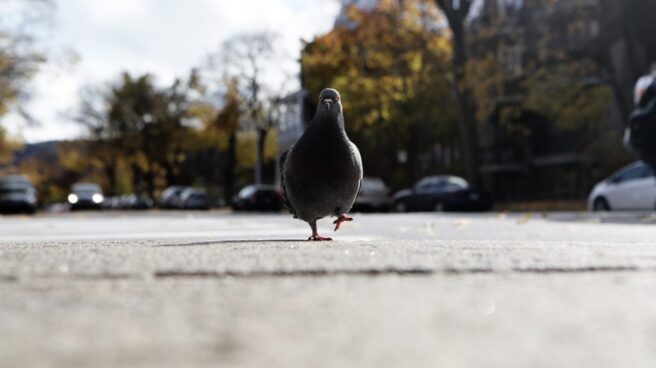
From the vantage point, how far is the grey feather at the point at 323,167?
6984 millimetres

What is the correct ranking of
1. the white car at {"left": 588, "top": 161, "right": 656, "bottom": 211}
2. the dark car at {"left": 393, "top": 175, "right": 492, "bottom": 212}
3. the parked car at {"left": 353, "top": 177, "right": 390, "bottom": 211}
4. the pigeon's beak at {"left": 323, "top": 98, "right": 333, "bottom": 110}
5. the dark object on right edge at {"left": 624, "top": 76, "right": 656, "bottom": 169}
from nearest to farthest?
the pigeon's beak at {"left": 323, "top": 98, "right": 333, "bottom": 110}
the dark object on right edge at {"left": 624, "top": 76, "right": 656, "bottom": 169}
the white car at {"left": 588, "top": 161, "right": 656, "bottom": 211}
the dark car at {"left": 393, "top": 175, "right": 492, "bottom": 212}
the parked car at {"left": 353, "top": 177, "right": 390, "bottom": 211}

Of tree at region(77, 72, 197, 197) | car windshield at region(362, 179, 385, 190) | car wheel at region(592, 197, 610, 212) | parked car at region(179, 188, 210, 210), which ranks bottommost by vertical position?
car wheel at region(592, 197, 610, 212)

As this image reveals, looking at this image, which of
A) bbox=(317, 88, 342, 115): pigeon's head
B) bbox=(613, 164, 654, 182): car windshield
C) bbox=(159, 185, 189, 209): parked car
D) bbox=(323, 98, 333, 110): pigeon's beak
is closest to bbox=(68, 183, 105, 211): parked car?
bbox=(159, 185, 189, 209): parked car

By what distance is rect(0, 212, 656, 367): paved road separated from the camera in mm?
2494

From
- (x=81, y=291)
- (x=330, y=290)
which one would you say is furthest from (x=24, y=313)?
(x=330, y=290)

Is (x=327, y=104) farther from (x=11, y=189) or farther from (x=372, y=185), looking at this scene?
(x=11, y=189)

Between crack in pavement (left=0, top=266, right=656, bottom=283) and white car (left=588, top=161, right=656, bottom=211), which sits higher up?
white car (left=588, top=161, right=656, bottom=211)

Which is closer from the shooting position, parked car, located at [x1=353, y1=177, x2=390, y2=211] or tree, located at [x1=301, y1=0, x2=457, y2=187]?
parked car, located at [x1=353, y1=177, x2=390, y2=211]

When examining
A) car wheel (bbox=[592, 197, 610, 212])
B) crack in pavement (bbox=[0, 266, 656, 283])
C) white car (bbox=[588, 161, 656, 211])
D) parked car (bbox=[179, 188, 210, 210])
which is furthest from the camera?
parked car (bbox=[179, 188, 210, 210])

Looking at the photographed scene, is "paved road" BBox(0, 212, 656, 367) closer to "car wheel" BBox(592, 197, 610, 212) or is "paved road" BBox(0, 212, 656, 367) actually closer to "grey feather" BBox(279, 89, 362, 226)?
"grey feather" BBox(279, 89, 362, 226)

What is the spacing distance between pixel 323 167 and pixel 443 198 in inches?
915

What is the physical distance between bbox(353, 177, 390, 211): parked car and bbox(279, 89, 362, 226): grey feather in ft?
82.1

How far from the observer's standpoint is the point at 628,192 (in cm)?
2270

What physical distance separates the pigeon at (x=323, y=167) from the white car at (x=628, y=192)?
16370 millimetres
